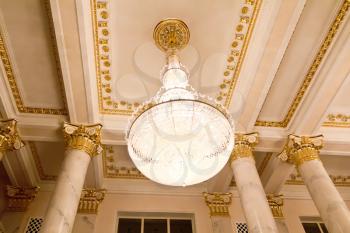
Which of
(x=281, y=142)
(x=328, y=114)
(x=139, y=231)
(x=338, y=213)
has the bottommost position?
(x=338, y=213)

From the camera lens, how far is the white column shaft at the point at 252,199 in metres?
Result: 4.39

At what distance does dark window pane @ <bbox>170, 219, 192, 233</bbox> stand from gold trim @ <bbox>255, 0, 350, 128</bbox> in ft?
9.62

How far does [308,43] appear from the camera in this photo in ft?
16.2

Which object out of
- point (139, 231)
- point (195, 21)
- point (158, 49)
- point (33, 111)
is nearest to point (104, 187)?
point (139, 231)

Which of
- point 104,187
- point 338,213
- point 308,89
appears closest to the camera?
point 338,213

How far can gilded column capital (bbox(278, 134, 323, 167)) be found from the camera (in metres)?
5.57

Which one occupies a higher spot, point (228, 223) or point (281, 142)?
point (281, 142)

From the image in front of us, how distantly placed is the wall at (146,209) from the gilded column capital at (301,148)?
221 centimetres

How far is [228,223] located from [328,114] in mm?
3213

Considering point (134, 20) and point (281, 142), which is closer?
point (134, 20)

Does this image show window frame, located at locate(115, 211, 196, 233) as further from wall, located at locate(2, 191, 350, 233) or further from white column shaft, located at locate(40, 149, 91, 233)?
white column shaft, located at locate(40, 149, 91, 233)

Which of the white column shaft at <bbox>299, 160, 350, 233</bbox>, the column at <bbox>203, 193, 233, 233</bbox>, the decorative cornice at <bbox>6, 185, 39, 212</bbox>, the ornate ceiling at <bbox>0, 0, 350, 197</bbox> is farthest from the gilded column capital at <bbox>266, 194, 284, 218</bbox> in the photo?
the decorative cornice at <bbox>6, 185, 39, 212</bbox>

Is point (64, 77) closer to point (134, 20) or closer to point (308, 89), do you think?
point (134, 20)

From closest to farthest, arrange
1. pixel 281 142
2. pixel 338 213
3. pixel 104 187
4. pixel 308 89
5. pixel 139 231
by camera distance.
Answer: pixel 338 213, pixel 308 89, pixel 281 142, pixel 139 231, pixel 104 187
